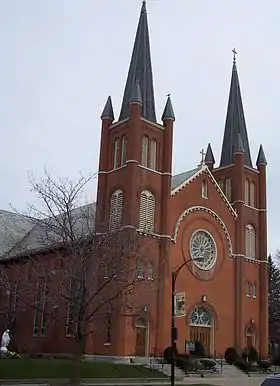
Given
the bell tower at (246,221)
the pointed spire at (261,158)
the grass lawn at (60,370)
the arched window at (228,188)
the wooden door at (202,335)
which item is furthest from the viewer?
the pointed spire at (261,158)

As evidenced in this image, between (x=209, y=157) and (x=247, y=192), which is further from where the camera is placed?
(x=209, y=157)

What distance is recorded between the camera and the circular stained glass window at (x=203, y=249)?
49.5 m

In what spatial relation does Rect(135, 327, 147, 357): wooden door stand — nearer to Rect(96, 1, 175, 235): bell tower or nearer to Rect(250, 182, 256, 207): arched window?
Rect(96, 1, 175, 235): bell tower

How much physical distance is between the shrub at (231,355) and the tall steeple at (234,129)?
1840 centimetres

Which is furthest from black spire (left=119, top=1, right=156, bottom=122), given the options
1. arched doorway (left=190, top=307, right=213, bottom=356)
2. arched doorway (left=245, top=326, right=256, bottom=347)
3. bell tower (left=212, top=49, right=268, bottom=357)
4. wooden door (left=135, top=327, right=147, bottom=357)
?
arched doorway (left=245, top=326, right=256, bottom=347)

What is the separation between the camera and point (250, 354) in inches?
1950

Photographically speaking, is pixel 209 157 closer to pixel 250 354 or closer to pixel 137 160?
pixel 137 160

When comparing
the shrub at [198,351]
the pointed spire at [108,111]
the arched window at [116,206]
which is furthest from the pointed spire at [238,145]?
the shrub at [198,351]

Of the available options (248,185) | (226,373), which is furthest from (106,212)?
(248,185)

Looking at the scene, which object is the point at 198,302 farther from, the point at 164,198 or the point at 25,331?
the point at 25,331

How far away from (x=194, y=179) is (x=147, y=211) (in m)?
6.91

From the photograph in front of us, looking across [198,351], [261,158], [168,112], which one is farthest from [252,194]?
[198,351]

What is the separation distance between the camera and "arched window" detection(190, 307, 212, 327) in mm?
47941

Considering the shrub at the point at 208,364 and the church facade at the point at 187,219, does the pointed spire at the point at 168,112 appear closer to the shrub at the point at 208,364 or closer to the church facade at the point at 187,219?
the church facade at the point at 187,219
